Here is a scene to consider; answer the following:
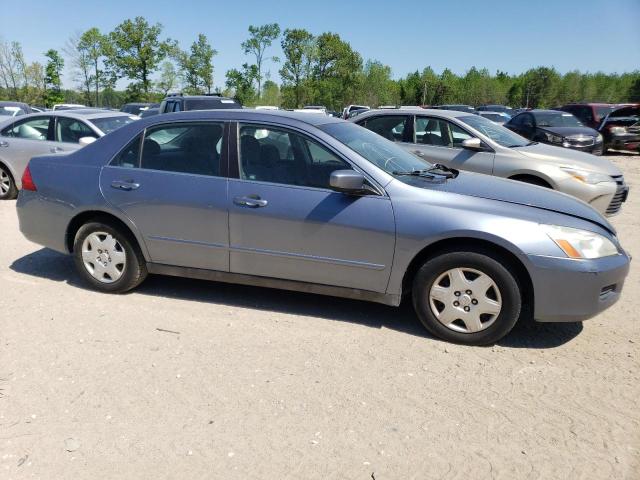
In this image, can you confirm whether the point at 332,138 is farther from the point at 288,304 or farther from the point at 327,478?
the point at 327,478

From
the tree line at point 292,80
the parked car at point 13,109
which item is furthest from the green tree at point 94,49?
the parked car at point 13,109

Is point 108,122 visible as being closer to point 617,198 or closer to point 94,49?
point 617,198

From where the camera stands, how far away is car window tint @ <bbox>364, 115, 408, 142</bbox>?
793 centimetres

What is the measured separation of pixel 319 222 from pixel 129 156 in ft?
6.00

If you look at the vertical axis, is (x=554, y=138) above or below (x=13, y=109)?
below

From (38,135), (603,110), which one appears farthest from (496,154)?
(603,110)

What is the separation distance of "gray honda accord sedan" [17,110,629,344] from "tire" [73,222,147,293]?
11 millimetres

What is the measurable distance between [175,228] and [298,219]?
3.56 feet

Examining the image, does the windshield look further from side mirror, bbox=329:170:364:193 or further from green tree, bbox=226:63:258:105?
green tree, bbox=226:63:258:105

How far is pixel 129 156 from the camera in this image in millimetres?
4594

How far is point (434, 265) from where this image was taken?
12.3 ft

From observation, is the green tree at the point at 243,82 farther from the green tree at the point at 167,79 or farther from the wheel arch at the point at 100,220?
the wheel arch at the point at 100,220

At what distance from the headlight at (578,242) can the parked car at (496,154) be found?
357cm

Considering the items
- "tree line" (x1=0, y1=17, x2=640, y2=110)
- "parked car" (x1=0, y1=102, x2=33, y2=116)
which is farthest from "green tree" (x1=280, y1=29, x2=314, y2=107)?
"parked car" (x1=0, y1=102, x2=33, y2=116)
